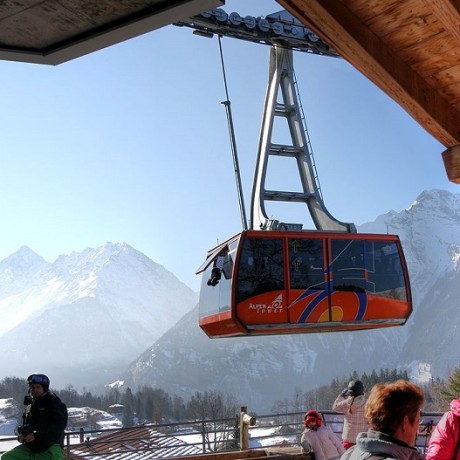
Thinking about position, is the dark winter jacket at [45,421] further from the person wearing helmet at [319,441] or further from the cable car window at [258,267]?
the cable car window at [258,267]

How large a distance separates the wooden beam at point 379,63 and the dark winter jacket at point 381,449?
2058mm

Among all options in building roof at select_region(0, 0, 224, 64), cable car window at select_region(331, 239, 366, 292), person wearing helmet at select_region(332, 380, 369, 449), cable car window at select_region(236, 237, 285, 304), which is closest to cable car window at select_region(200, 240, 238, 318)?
cable car window at select_region(236, 237, 285, 304)

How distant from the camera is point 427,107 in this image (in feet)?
13.4

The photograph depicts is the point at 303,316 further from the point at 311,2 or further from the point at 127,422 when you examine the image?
the point at 127,422

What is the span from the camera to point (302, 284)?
12758 mm

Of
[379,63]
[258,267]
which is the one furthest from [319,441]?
[258,267]

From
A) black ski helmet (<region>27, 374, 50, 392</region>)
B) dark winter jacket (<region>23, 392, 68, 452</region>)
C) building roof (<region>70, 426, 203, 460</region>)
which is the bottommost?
building roof (<region>70, 426, 203, 460</region>)

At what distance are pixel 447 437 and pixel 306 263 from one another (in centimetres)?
939

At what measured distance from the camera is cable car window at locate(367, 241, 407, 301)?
13.4 meters

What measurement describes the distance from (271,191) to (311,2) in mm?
12813

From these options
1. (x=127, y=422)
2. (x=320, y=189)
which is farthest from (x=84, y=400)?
(x=320, y=189)

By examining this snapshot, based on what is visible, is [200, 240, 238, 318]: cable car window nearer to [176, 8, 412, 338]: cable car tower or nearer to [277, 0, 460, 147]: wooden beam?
[176, 8, 412, 338]: cable car tower

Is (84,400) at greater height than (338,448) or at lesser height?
lesser

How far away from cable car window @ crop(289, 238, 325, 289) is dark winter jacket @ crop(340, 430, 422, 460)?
1035cm
